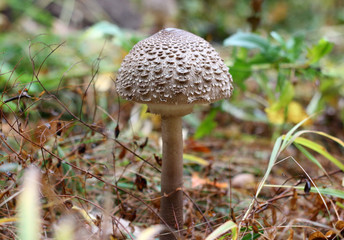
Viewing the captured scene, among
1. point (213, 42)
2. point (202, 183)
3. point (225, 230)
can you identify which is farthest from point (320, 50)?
point (213, 42)

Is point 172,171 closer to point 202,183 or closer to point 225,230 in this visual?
point 225,230

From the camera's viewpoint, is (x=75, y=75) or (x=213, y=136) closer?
(x=75, y=75)

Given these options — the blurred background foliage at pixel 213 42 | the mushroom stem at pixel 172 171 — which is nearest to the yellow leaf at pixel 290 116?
the blurred background foliage at pixel 213 42

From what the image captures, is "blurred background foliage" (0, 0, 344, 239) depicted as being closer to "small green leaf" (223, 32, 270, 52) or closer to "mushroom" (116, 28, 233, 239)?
"small green leaf" (223, 32, 270, 52)

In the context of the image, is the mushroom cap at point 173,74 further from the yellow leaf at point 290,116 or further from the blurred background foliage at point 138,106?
the yellow leaf at point 290,116

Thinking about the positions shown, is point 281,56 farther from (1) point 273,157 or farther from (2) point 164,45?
(2) point 164,45

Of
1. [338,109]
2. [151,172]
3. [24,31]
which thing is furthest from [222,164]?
[24,31]
